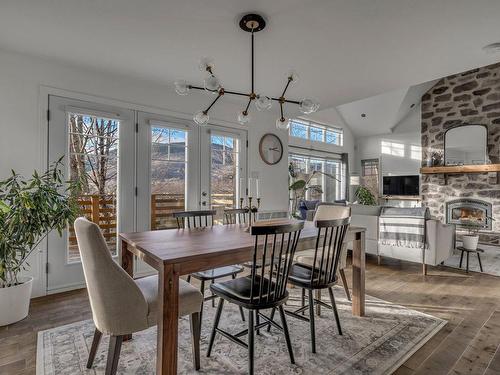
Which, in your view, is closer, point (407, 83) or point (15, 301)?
point (15, 301)

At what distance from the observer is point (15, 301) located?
7.81 feet

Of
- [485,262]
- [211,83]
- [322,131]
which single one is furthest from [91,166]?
[322,131]

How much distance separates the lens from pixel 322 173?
23.9ft

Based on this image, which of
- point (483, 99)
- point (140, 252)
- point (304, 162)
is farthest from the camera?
point (304, 162)

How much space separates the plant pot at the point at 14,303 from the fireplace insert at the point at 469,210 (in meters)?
7.18

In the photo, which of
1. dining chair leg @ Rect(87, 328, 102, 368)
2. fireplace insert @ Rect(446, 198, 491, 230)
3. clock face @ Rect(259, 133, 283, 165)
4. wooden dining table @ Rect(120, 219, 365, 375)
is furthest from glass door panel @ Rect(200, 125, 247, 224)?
fireplace insert @ Rect(446, 198, 491, 230)

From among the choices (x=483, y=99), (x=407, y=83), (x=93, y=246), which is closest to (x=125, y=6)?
(x=93, y=246)

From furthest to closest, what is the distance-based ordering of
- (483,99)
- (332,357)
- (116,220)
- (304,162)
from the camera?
1. (304,162)
2. (483,99)
3. (116,220)
4. (332,357)

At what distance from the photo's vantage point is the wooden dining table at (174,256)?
4.90ft

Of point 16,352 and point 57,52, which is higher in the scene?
point 57,52

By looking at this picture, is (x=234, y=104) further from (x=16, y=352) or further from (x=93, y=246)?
(x=16, y=352)

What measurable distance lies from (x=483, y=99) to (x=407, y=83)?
4.28 metres

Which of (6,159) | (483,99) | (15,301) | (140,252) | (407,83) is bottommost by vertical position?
(15,301)

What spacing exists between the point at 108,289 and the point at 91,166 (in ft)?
7.20
